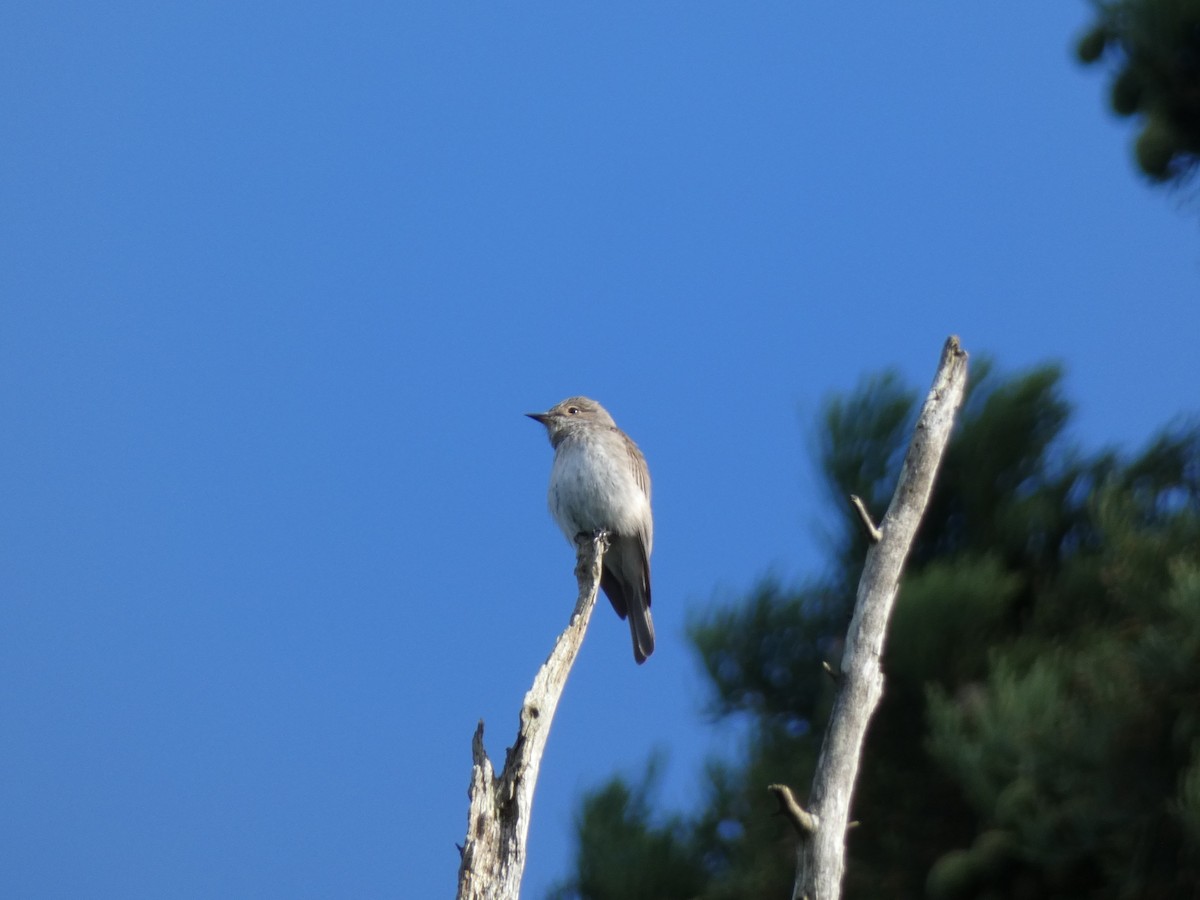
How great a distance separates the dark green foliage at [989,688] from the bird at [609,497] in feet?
6.43

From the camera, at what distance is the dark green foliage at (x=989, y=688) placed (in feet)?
23.9

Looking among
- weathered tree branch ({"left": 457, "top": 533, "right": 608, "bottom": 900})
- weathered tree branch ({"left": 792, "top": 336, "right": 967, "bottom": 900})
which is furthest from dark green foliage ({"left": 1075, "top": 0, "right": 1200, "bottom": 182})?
weathered tree branch ({"left": 457, "top": 533, "right": 608, "bottom": 900})

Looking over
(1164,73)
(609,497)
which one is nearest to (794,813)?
(609,497)

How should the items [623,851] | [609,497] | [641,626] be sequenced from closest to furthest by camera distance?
[609,497] < [641,626] < [623,851]

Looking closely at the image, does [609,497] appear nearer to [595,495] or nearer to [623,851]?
[595,495]

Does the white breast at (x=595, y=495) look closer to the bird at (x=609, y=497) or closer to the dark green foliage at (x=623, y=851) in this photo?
the bird at (x=609, y=497)

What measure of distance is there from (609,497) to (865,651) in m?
2.74

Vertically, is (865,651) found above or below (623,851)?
below

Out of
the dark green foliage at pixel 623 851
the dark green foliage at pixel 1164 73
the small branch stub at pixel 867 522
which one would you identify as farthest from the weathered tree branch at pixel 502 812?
the dark green foliage at pixel 1164 73

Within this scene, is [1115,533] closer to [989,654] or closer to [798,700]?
[989,654]

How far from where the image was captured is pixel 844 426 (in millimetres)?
8984

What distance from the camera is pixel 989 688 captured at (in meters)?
7.80

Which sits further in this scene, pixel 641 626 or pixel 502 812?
pixel 641 626

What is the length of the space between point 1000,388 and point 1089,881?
3.05m
